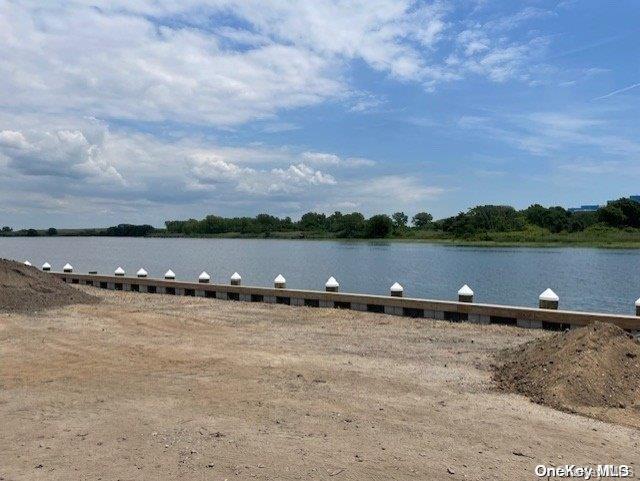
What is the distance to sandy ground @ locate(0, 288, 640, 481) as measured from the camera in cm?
461

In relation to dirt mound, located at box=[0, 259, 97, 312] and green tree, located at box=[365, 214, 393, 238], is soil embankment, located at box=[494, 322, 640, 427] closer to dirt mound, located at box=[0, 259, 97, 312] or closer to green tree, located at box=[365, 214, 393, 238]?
dirt mound, located at box=[0, 259, 97, 312]

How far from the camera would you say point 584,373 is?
679 centimetres

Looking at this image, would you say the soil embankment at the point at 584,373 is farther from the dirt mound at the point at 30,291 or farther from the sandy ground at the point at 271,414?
the dirt mound at the point at 30,291

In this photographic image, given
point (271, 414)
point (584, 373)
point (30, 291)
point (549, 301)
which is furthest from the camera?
point (30, 291)

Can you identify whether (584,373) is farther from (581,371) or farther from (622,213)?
(622,213)

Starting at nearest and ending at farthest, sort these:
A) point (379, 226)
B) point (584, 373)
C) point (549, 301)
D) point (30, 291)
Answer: point (584, 373) < point (549, 301) < point (30, 291) < point (379, 226)

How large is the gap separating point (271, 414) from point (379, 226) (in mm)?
102851

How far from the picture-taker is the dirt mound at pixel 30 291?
14203 millimetres

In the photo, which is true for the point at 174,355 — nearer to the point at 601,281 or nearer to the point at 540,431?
the point at 540,431

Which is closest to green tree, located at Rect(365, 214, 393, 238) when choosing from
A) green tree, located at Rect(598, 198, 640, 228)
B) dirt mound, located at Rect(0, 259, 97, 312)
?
green tree, located at Rect(598, 198, 640, 228)

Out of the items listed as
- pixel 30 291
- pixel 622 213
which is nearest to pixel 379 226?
pixel 622 213

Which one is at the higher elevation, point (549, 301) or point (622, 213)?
point (622, 213)

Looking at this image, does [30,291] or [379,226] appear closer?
[30,291]

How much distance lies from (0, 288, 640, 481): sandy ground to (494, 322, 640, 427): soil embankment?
0.35 metres
